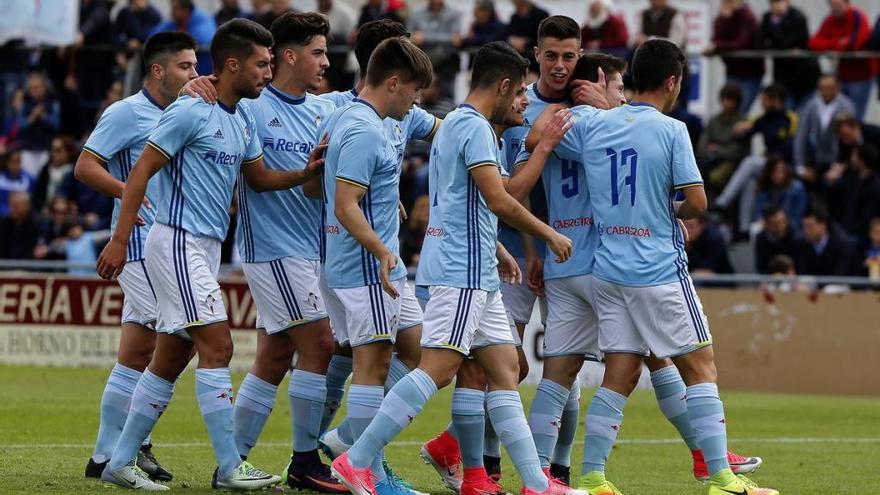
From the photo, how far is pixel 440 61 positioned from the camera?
70.5 feet

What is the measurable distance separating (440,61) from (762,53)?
4.25m

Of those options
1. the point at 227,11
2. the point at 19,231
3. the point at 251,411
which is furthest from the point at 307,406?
the point at 227,11

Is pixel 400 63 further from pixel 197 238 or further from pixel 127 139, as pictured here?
pixel 127 139

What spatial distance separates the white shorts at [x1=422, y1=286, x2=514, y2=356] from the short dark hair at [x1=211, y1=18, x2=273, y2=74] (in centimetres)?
164

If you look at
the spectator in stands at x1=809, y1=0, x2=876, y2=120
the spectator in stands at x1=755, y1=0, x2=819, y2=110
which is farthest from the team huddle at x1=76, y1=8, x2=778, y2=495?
the spectator in stands at x1=809, y1=0, x2=876, y2=120

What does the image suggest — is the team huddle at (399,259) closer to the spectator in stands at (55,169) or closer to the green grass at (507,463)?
the green grass at (507,463)

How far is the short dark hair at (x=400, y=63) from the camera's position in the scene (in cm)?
810

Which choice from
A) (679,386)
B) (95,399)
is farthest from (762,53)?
(679,386)

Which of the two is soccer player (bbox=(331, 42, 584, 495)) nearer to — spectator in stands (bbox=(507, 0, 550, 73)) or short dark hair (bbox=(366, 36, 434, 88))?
short dark hair (bbox=(366, 36, 434, 88))

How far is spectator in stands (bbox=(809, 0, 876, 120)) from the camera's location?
21031 mm

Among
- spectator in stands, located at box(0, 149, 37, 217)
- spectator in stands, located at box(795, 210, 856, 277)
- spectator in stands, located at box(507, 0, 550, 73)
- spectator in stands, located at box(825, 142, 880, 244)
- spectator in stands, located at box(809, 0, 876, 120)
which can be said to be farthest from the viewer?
spectator in stands, located at box(0, 149, 37, 217)

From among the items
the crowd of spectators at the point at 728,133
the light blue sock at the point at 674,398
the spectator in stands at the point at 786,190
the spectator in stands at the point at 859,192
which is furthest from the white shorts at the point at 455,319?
the spectator in stands at the point at 786,190

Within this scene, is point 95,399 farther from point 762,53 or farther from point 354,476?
point 762,53

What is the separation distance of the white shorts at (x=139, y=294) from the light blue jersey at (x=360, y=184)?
1404mm
